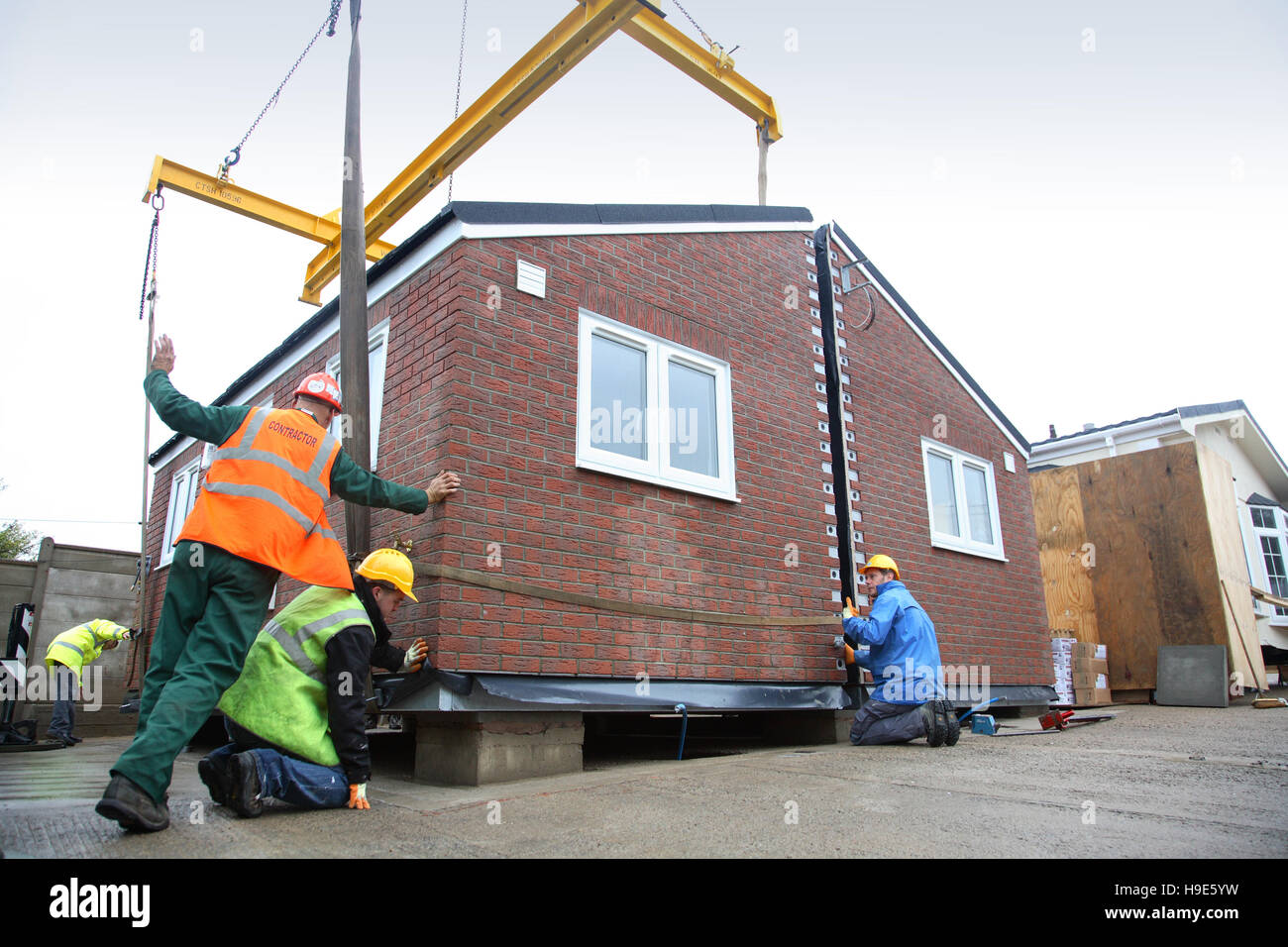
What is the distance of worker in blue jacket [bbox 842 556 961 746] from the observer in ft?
21.1

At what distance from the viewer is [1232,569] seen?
1149 centimetres

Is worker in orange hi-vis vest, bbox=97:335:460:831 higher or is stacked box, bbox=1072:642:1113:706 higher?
worker in orange hi-vis vest, bbox=97:335:460:831

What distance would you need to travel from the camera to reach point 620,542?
584 cm

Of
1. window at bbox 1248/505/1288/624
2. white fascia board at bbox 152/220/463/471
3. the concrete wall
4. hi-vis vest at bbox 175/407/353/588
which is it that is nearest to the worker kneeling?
hi-vis vest at bbox 175/407/353/588

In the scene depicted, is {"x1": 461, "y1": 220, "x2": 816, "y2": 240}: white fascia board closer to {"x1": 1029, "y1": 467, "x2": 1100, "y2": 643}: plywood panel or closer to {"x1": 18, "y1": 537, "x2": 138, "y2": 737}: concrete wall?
{"x1": 1029, "y1": 467, "x2": 1100, "y2": 643}: plywood panel

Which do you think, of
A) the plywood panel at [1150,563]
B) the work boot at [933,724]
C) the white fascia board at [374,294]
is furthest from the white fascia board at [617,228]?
the plywood panel at [1150,563]

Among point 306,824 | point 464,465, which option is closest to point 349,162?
point 464,465

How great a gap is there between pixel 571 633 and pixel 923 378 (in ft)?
19.8

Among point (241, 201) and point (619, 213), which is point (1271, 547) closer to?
point (619, 213)

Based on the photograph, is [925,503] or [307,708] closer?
[307,708]

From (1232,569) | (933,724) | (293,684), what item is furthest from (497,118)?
(1232,569)

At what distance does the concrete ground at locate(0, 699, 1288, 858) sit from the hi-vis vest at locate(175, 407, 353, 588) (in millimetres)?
1115

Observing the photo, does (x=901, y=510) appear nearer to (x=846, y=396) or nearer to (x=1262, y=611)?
(x=846, y=396)

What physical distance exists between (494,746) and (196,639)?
1.83 m
